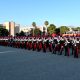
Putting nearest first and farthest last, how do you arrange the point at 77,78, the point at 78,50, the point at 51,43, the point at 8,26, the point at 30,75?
the point at 77,78 < the point at 30,75 < the point at 78,50 < the point at 51,43 < the point at 8,26

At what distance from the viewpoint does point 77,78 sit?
383 inches

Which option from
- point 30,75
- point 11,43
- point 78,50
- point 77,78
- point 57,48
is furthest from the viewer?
point 11,43

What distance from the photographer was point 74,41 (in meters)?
21.0

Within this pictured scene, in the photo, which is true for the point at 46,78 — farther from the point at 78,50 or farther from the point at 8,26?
the point at 8,26

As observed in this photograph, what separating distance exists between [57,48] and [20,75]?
11.7 metres

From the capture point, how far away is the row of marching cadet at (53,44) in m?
20.5

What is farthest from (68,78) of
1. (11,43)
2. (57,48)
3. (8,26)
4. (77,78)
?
(8,26)

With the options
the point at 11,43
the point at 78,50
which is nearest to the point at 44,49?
the point at 78,50

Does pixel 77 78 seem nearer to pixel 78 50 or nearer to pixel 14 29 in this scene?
pixel 78 50

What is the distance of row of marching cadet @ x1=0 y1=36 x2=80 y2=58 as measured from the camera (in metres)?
20.5

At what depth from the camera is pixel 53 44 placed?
2342 cm

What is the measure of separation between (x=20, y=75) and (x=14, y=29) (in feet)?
526

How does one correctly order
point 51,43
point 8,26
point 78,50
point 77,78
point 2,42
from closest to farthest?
point 77,78
point 78,50
point 51,43
point 2,42
point 8,26

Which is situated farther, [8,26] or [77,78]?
[8,26]
